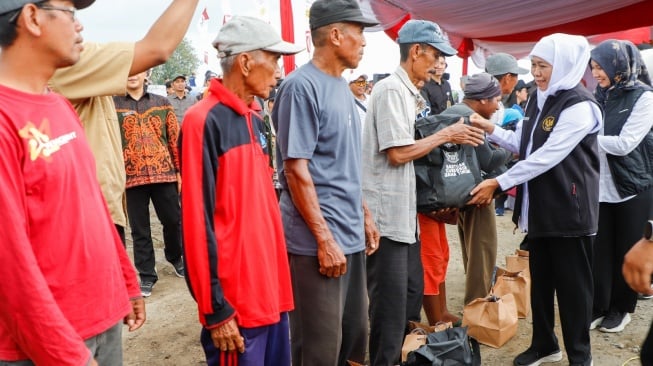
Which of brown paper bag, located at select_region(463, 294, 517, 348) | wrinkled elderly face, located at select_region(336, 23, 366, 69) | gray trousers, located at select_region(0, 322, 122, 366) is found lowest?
brown paper bag, located at select_region(463, 294, 517, 348)

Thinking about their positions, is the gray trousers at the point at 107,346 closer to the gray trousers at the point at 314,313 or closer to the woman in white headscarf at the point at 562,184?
the gray trousers at the point at 314,313

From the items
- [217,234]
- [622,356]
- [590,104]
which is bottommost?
[622,356]

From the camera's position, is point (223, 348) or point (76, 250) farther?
point (223, 348)

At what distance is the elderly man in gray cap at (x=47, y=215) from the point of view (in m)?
1.20

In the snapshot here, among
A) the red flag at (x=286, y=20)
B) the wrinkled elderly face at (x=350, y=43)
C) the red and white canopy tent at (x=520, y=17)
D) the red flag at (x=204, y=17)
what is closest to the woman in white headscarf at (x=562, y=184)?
the wrinkled elderly face at (x=350, y=43)

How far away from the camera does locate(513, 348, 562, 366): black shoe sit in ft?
10.8

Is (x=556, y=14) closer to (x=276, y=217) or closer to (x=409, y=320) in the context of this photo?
(x=409, y=320)

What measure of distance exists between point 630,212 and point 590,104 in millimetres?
1261

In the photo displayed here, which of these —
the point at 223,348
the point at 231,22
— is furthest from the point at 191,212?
the point at 231,22

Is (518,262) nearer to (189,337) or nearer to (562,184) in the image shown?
(562,184)

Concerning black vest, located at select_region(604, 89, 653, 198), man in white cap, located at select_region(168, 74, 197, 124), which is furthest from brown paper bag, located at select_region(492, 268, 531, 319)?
man in white cap, located at select_region(168, 74, 197, 124)

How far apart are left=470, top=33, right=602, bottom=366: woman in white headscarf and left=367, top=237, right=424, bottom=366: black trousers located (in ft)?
2.18

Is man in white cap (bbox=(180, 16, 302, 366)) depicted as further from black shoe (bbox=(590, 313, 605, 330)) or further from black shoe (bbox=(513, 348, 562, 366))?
black shoe (bbox=(590, 313, 605, 330))

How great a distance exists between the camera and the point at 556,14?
9.36m
